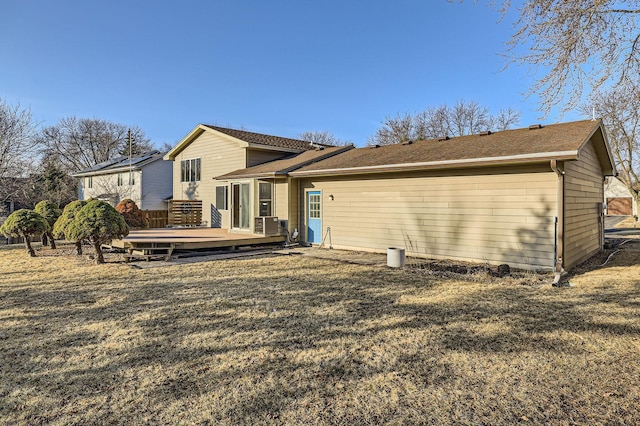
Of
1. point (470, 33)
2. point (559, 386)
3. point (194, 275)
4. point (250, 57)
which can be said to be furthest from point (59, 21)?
point (559, 386)

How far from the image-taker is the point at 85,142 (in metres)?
37.8

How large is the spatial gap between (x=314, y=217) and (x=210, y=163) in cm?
689

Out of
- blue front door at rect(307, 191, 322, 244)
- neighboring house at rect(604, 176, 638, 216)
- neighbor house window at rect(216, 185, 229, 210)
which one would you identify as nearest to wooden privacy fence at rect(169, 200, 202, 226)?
neighbor house window at rect(216, 185, 229, 210)

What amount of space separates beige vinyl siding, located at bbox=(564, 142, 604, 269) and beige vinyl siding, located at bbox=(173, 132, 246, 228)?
11033mm

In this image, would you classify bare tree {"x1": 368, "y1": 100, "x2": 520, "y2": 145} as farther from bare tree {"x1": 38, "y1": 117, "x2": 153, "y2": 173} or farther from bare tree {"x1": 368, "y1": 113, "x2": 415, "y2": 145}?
bare tree {"x1": 38, "y1": 117, "x2": 153, "y2": 173}

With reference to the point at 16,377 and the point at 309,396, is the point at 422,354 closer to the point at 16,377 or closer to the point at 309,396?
the point at 309,396

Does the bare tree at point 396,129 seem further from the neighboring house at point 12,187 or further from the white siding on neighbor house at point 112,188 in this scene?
the neighboring house at point 12,187

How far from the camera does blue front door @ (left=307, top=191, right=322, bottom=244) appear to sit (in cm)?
1200

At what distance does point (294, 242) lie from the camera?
40.9 ft

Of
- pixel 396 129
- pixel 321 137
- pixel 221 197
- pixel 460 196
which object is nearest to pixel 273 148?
pixel 221 197

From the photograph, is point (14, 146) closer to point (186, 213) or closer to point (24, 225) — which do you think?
point (186, 213)

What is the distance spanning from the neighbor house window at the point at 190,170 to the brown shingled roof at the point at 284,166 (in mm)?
3697

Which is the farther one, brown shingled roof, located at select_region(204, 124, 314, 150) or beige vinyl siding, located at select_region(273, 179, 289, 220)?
brown shingled roof, located at select_region(204, 124, 314, 150)

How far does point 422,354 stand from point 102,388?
2.81 m
